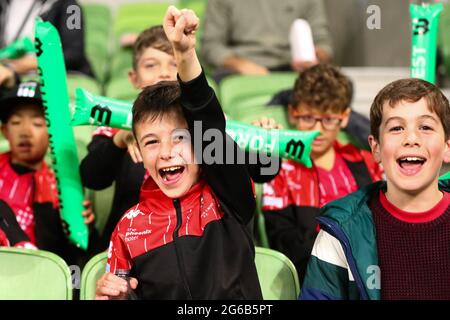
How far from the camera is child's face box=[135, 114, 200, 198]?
167 centimetres

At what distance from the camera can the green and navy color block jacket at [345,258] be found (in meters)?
1.64

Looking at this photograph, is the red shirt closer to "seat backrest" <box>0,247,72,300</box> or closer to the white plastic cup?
"seat backrest" <box>0,247,72,300</box>

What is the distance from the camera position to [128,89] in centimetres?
298

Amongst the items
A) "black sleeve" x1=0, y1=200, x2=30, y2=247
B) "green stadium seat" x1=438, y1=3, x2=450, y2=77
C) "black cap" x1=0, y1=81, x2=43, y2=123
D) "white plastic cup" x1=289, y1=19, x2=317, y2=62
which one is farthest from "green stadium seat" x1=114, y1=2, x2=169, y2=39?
"black sleeve" x1=0, y1=200, x2=30, y2=247

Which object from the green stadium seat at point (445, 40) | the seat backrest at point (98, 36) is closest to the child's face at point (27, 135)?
the seat backrest at point (98, 36)

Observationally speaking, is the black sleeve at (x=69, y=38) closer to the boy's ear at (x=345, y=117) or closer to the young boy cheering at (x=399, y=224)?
the boy's ear at (x=345, y=117)

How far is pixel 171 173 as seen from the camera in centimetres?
169

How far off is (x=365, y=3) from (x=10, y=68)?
7.42 ft

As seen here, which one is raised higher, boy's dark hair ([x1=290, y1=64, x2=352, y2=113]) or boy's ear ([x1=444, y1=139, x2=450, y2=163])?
boy's dark hair ([x1=290, y1=64, x2=352, y2=113])

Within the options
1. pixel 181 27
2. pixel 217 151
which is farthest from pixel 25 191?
pixel 181 27

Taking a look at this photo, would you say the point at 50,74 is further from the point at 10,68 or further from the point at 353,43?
the point at 353,43

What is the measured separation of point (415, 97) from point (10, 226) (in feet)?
3.41

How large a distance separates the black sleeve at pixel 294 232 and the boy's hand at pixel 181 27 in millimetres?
875

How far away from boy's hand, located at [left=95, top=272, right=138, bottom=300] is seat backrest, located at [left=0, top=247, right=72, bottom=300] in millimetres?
239
